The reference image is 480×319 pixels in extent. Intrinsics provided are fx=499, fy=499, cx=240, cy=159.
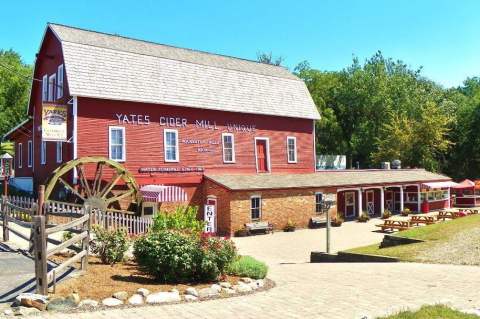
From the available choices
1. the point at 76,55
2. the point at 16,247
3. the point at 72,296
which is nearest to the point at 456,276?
the point at 72,296

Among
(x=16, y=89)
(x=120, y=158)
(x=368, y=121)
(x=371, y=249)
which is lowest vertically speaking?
(x=371, y=249)

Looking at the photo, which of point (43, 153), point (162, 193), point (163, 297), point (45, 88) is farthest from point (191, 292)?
point (45, 88)

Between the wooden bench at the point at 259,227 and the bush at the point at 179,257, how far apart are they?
1671cm

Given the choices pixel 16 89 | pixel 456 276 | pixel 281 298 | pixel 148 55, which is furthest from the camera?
pixel 16 89

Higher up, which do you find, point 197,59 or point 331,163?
point 197,59

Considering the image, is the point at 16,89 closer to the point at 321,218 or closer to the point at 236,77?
the point at 236,77

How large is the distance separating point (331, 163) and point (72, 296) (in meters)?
47.6

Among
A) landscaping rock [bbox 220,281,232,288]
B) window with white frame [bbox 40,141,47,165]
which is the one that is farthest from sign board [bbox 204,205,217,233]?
landscaping rock [bbox 220,281,232,288]

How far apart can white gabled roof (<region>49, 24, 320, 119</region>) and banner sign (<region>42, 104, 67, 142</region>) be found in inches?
49.7

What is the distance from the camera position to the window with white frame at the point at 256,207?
28422 mm

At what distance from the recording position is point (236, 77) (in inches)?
1307

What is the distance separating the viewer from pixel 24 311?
7.88 metres

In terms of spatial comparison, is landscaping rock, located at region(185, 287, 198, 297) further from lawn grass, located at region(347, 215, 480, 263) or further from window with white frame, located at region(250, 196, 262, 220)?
window with white frame, located at region(250, 196, 262, 220)

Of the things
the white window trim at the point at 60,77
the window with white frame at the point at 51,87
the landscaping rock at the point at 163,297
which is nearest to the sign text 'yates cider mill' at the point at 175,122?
the white window trim at the point at 60,77
